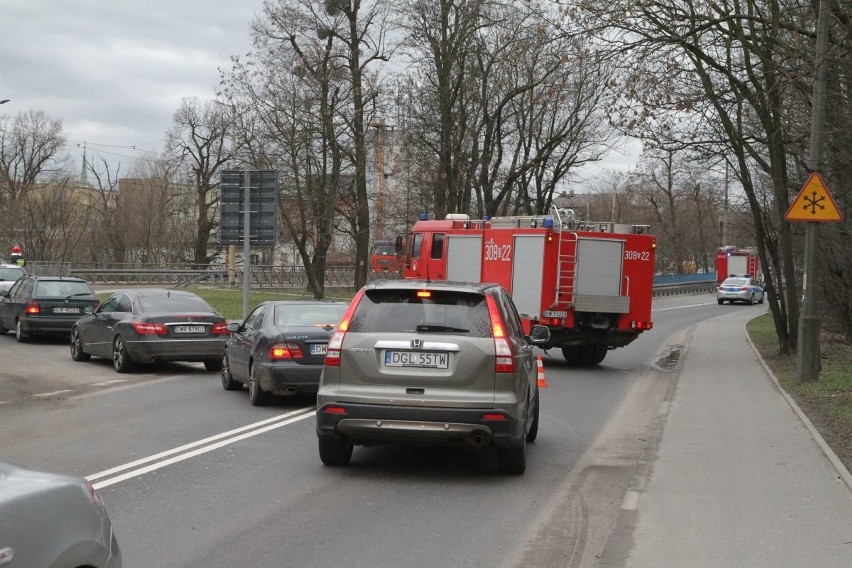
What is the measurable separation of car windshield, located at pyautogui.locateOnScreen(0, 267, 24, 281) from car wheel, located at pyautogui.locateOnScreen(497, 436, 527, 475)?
3082 cm

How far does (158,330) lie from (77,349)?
3.36m

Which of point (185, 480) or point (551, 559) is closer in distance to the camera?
point (551, 559)

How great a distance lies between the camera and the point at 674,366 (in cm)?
2278

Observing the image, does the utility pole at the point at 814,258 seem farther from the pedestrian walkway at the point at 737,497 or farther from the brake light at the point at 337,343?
the brake light at the point at 337,343

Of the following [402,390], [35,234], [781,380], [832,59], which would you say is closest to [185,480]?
[402,390]

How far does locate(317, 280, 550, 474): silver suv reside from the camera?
862 centimetres

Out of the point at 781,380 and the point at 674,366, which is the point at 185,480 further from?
the point at 674,366

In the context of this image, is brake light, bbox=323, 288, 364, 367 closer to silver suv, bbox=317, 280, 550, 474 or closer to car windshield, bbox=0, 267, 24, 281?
silver suv, bbox=317, 280, 550, 474

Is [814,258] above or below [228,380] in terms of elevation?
above

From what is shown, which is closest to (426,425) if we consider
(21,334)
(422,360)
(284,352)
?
(422,360)

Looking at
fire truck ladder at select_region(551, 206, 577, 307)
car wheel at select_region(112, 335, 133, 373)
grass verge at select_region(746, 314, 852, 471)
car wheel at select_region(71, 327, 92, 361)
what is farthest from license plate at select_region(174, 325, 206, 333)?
grass verge at select_region(746, 314, 852, 471)

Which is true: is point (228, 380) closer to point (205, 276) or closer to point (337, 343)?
point (337, 343)

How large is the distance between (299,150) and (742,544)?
104 ft

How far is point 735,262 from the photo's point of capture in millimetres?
77812
